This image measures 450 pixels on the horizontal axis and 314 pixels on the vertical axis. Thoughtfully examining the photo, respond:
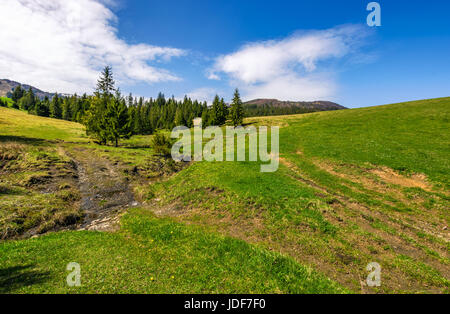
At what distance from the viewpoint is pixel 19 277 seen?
8.11 metres

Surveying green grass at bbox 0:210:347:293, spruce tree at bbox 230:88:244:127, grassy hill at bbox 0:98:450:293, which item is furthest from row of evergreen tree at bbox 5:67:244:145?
green grass at bbox 0:210:347:293

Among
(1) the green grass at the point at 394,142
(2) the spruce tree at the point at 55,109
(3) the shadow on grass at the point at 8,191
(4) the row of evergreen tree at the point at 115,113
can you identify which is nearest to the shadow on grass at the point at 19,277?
(3) the shadow on grass at the point at 8,191

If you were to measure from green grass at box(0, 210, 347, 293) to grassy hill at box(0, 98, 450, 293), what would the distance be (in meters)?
0.06

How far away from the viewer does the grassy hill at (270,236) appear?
8.61 m

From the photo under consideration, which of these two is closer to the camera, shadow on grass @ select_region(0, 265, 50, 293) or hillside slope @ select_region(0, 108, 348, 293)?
shadow on grass @ select_region(0, 265, 50, 293)

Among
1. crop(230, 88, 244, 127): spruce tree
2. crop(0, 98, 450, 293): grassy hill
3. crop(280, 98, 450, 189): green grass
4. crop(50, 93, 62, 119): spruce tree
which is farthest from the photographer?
crop(50, 93, 62, 119): spruce tree

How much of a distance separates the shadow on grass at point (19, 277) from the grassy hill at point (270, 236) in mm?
62

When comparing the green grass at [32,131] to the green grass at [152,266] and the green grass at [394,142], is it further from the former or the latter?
the green grass at [394,142]

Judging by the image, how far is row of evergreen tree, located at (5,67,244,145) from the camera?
52938mm

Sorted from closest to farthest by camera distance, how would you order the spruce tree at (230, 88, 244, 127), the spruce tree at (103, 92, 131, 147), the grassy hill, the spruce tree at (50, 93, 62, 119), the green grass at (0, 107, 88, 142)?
the grassy hill, the green grass at (0, 107, 88, 142), the spruce tree at (103, 92, 131, 147), the spruce tree at (230, 88, 244, 127), the spruce tree at (50, 93, 62, 119)

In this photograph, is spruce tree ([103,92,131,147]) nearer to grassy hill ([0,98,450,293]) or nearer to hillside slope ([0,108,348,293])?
grassy hill ([0,98,450,293])

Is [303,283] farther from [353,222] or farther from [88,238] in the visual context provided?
[88,238]

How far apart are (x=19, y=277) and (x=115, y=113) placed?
52525 millimetres
